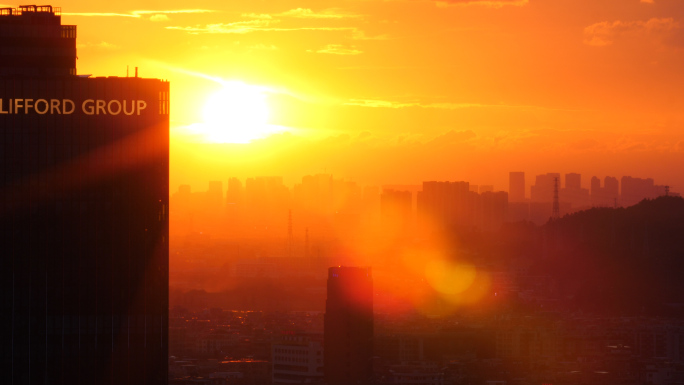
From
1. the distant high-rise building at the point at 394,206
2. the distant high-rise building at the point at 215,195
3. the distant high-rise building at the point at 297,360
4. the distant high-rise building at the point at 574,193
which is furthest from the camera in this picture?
the distant high-rise building at the point at 574,193

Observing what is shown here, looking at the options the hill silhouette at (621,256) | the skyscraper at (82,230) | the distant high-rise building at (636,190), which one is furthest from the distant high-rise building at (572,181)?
the skyscraper at (82,230)

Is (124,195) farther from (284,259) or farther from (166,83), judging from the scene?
(284,259)

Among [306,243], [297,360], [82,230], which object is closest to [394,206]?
[306,243]

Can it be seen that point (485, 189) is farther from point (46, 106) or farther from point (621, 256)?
point (46, 106)

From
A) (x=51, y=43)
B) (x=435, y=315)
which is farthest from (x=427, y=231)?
(x=51, y=43)

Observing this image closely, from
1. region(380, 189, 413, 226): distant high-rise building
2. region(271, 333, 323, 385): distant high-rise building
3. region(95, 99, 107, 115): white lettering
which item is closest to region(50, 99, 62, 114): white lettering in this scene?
region(95, 99, 107, 115): white lettering

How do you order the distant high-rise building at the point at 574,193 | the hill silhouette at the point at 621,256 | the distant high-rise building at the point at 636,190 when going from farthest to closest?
1. the distant high-rise building at the point at 574,193
2. the distant high-rise building at the point at 636,190
3. the hill silhouette at the point at 621,256

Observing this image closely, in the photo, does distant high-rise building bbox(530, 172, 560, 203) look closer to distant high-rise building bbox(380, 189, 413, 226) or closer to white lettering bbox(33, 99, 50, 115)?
distant high-rise building bbox(380, 189, 413, 226)

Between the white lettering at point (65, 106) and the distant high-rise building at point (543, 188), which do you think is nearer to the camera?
the white lettering at point (65, 106)

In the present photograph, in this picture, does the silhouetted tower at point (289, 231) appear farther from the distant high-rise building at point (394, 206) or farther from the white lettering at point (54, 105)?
the white lettering at point (54, 105)
